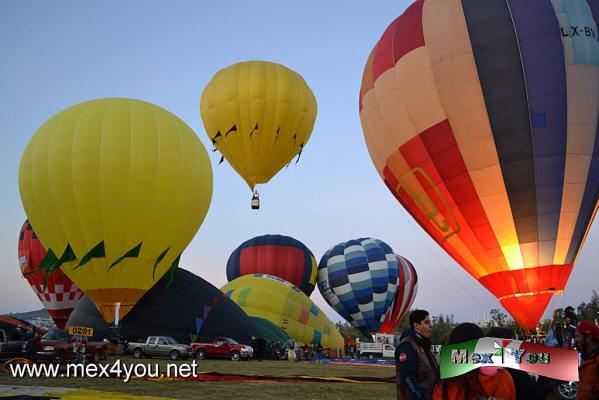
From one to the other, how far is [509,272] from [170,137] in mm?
11169

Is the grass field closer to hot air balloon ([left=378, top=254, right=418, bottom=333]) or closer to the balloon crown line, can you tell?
the balloon crown line

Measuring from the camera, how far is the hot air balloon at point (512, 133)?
1475cm

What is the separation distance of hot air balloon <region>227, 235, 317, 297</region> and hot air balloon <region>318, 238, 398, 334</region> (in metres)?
1.24

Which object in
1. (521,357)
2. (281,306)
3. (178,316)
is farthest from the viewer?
(281,306)

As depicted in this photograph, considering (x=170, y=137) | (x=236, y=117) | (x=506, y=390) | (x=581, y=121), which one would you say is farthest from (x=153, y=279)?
(x=506, y=390)

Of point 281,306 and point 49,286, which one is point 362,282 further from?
point 49,286

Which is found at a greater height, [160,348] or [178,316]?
[178,316]

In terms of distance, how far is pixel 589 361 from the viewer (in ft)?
13.7

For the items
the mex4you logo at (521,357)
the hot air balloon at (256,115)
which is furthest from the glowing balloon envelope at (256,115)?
the mex4you logo at (521,357)

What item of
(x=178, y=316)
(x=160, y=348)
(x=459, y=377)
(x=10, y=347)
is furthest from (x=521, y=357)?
(x=178, y=316)

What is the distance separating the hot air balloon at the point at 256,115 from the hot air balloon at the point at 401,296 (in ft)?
41.3

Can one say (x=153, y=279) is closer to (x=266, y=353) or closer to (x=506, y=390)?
(x=266, y=353)

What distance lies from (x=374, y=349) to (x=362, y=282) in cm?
449

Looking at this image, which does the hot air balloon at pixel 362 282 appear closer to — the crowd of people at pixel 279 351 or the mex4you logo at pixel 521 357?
the crowd of people at pixel 279 351
